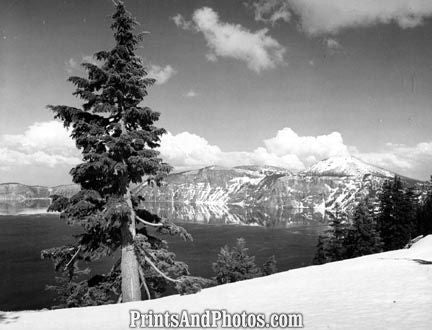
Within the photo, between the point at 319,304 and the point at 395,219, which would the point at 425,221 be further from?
the point at 319,304

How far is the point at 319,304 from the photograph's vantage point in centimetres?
986

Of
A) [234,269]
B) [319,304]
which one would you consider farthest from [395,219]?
[319,304]

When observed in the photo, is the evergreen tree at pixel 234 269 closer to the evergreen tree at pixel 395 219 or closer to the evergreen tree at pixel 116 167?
the evergreen tree at pixel 395 219

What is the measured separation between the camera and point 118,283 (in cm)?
1362

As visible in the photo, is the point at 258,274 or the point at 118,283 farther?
the point at 258,274

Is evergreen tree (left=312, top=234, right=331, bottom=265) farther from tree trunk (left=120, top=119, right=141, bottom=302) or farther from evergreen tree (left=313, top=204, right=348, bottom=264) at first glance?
tree trunk (left=120, top=119, right=141, bottom=302)

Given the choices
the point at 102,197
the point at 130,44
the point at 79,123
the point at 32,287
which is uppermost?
the point at 130,44

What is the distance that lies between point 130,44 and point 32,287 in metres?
49.0

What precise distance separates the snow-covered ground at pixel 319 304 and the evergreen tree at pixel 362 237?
26.7m

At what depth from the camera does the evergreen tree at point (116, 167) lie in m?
11.9

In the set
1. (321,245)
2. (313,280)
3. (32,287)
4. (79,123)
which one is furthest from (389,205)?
(32,287)

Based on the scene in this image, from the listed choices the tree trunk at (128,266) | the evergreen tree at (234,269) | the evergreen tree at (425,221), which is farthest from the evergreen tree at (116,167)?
the evergreen tree at (425,221)

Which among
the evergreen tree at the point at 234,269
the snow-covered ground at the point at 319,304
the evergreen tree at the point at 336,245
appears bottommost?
the evergreen tree at the point at 234,269

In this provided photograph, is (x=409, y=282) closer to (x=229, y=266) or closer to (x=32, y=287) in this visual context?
(x=229, y=266)
